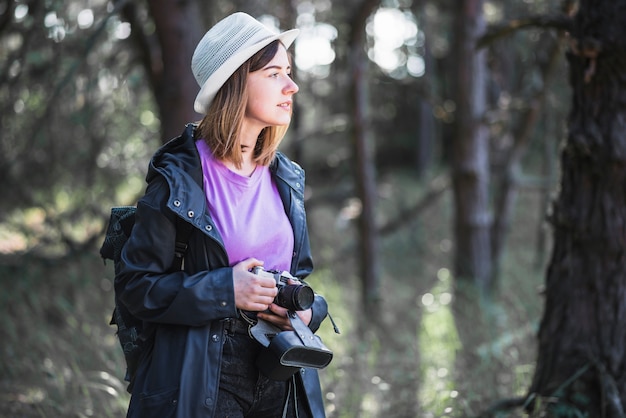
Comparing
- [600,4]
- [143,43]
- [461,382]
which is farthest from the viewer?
[143,43]

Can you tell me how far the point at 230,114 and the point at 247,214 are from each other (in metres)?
0.31

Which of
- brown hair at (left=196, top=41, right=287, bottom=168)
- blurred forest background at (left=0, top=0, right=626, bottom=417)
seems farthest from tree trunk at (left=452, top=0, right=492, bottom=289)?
brown hair at (left=196, top=41, right=287, bottom=168)

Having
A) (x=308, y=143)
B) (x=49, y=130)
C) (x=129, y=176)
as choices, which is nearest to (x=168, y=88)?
(x=49, y=130)

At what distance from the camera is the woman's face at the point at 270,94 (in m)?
2.46

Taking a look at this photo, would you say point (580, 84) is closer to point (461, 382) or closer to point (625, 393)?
point (625, 393)

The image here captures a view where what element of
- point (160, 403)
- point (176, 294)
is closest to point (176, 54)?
point (176, 294)

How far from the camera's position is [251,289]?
2.26 m

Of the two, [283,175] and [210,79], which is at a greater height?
[210,79]

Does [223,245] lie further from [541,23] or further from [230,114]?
[541,23]

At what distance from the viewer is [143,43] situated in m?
5.51

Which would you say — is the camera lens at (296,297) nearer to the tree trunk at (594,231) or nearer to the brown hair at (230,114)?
the brown hair at (230,114)

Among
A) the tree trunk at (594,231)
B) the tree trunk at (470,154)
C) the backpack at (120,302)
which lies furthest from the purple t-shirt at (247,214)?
the tree trunk at (470,154)

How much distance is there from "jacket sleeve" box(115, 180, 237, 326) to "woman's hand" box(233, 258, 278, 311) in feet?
0.07

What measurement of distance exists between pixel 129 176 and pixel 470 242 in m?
3.41
